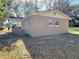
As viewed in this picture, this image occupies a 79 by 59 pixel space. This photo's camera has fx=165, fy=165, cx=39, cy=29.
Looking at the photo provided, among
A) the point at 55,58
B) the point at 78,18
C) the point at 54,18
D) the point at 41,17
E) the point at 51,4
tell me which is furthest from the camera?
the point at 51,4

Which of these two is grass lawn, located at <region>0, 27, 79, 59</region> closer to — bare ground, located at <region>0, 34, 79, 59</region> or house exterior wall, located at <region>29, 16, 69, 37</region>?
bare ground, located at <region>0, 34, 79, 59</region>

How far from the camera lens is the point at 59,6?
4528 centimetres

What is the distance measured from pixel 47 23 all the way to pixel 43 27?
79cm

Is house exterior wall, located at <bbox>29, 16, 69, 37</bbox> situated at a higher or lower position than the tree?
lower

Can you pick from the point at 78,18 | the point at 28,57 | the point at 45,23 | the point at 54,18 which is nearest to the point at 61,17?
the point at 54,18

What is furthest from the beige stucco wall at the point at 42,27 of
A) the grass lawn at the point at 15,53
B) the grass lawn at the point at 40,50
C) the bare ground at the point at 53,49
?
the grass lawn at the point at 15,53

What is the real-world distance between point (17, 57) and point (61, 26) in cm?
1400

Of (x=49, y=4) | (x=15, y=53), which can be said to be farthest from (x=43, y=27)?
(x=49, y=4)

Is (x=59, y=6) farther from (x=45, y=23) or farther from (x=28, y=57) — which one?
(x=28, y=57)

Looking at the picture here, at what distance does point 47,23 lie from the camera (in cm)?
2161

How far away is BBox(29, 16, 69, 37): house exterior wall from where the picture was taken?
2075 cm

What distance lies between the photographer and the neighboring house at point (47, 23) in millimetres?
20766

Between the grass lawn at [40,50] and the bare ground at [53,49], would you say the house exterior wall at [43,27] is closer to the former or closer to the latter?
the bare ground at [53,49]

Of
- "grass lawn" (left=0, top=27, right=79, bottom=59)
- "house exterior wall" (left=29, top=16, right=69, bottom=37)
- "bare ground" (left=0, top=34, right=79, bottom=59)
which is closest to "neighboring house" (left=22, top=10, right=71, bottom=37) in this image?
"house exterior wall" (left=29, top=16, right=69, bottom=37)
